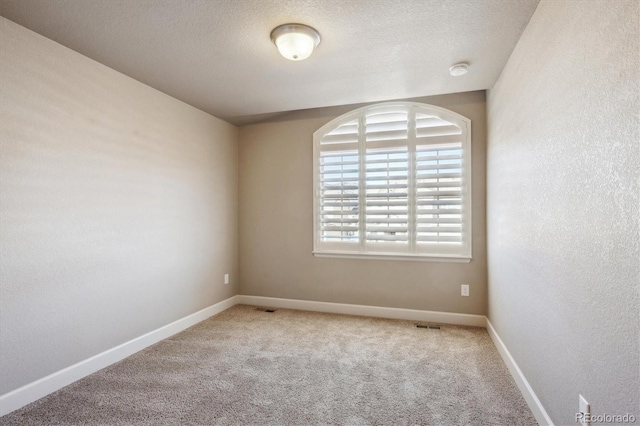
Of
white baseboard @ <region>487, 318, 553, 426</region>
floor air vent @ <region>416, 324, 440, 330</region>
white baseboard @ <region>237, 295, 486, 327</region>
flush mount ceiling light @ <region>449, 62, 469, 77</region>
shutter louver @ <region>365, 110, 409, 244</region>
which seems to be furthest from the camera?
shutter louver @ <region>365, 110, 409, 244</region>

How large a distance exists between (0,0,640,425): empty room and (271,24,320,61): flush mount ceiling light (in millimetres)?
16

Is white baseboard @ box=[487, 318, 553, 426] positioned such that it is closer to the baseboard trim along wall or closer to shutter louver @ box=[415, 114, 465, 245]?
the baseboard trim along wall

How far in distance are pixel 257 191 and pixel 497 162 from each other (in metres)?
2.80

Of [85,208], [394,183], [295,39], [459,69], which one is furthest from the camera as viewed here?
[394,183]

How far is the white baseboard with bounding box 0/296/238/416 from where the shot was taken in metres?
1.92

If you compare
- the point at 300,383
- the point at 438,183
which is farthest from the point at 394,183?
the point at 300,383

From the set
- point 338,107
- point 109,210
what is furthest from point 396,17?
point 109,210

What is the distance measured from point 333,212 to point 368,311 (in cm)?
126

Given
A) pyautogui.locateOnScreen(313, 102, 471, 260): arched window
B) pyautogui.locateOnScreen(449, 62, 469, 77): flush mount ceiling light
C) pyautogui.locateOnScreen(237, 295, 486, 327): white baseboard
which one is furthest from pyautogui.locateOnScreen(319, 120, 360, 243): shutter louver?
pyautogui.locateOnScreen(449, 62, 469, 77): flush mount ceiling light

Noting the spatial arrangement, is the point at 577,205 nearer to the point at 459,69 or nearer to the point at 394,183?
the point at 459,69

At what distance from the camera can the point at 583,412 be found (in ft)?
4.27

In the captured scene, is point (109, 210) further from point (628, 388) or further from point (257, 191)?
point (628, 388)

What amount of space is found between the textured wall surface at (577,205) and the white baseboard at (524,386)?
0.22 ft

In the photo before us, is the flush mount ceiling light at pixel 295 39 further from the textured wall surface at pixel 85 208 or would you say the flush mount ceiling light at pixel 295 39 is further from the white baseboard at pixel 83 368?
the white baseboard at pixel 83 368
